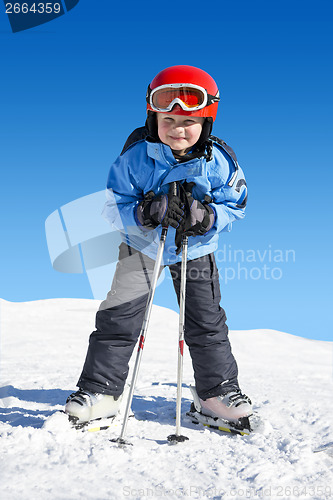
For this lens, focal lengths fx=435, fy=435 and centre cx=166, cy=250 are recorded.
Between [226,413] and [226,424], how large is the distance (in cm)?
8

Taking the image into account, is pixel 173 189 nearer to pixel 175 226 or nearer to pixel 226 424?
pixel 175 226

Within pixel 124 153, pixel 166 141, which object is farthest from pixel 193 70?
pixel 124 153

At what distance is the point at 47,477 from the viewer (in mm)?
2406

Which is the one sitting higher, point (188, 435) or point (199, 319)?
point (199, 319)

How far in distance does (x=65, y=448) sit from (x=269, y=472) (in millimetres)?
1299

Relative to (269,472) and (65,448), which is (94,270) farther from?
(269,472)

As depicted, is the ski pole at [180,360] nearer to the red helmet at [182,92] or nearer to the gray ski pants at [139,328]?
the gray ski pants at [139,328]

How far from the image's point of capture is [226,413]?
3.57m

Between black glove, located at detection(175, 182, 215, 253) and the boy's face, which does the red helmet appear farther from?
black glove, located at detection(175, 182, 215, 253)

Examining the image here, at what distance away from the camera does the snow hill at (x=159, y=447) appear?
2.34 m

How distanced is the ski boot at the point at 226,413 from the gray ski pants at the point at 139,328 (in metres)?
0.07

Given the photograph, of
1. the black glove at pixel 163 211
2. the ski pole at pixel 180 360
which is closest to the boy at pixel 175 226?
the black glove at pixel 163 211

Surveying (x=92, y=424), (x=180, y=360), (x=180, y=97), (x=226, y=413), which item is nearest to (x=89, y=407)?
(x=92, y=424)

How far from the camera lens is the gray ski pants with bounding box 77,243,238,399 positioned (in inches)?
145
